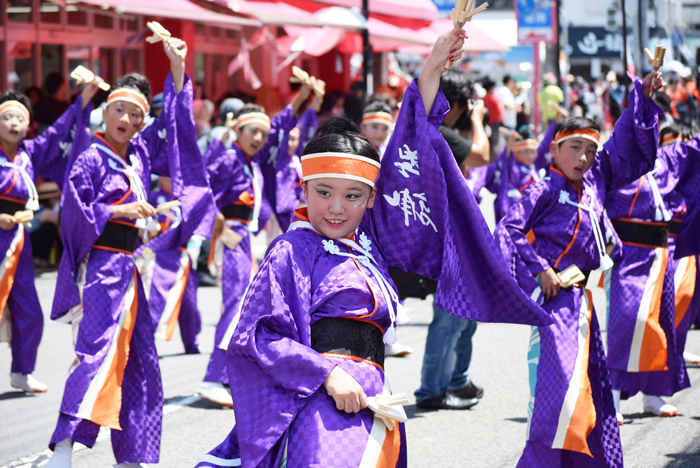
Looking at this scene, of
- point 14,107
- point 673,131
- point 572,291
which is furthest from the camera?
point 673,131

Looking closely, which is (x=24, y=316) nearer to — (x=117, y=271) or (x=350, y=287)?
(x=117, y=271)

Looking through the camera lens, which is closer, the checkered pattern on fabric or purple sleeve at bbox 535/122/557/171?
the checkered pattern on fabric

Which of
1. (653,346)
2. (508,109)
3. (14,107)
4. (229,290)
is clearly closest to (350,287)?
(653,346)

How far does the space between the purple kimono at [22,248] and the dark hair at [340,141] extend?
326 cm

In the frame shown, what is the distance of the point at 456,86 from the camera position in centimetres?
488

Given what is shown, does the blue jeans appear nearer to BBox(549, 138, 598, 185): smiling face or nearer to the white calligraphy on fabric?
BBox(549, 138, 598, 185): smiling face

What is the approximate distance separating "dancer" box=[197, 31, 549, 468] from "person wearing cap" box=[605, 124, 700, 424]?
2.47 m

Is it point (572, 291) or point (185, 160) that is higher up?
point (185, 160)

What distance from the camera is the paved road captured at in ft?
14.9

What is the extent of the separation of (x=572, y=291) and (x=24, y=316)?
353 centimetres

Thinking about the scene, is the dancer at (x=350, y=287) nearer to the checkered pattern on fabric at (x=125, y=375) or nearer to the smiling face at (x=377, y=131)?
the checkered pattern on fabric at (x=125, y=375)

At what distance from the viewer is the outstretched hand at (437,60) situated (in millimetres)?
2611

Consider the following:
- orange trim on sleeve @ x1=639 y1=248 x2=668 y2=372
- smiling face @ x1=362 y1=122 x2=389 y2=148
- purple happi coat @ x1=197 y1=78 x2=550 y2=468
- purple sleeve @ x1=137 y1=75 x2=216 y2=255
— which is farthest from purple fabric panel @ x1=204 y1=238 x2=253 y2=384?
purple happi coat @ x1=197 y1=78 x2=550 y2=468

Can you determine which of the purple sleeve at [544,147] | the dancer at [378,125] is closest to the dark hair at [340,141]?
the purple sleeve at [544,147]
